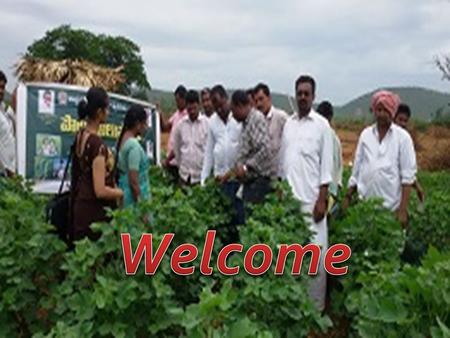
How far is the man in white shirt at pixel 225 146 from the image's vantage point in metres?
5.42

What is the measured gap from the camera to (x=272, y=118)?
5.31 metres

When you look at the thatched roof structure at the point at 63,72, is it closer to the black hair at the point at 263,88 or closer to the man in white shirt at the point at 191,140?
the man in white shirt at the point at 191,140

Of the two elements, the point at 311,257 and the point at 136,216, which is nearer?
the point at 136,216

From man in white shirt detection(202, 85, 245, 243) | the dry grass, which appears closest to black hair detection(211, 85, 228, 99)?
man in white shirt detection(202, 85, 245, 243)

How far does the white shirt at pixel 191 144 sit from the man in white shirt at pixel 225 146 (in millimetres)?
609

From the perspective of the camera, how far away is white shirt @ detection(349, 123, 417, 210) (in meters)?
4.62

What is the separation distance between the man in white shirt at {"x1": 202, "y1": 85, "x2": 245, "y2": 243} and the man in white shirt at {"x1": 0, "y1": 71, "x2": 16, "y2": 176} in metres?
1.52

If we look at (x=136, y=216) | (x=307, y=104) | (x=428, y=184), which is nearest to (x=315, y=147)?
(x=307, y=104)

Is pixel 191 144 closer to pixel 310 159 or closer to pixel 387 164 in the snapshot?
pixel 310 159

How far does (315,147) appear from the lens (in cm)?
449

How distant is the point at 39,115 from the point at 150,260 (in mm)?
2690

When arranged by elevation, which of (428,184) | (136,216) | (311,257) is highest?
(136,216)

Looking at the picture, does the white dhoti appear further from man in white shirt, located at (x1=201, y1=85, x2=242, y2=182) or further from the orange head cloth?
man in white shirt, located at (x1=201, y1=85, x2=242, y2=182)

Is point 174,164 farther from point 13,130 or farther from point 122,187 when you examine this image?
point 122,187
